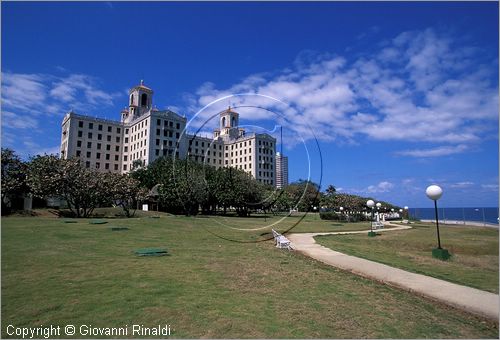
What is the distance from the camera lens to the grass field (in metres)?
6.57

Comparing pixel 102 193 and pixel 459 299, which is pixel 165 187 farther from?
pixel 459 299

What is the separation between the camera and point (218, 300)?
8.17 meters

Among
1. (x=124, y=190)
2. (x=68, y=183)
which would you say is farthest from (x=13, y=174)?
(x=124, y=190)

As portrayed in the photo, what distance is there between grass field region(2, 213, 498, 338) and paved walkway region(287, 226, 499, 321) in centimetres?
59

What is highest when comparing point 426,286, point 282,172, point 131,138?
point 131,138

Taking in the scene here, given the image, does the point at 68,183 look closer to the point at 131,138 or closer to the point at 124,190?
the point at 124,190

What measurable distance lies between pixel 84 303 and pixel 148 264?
463 centimetres

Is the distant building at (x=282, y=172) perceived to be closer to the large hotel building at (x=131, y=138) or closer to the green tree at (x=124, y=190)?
the green tree at (x=124, y=190)

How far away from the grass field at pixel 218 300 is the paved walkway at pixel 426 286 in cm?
59

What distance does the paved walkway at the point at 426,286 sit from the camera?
8018mm

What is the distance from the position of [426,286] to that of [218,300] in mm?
6361

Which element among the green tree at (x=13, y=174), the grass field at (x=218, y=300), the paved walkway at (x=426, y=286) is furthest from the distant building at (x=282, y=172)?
the green tree at (x=13, y=174)

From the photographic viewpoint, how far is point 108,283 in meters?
9.45

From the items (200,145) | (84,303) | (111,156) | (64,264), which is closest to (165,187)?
(200,145)
